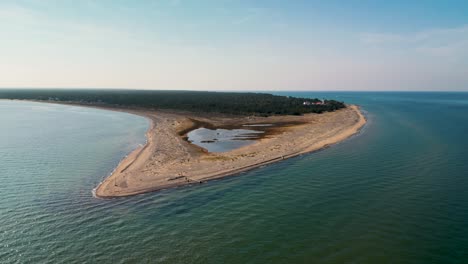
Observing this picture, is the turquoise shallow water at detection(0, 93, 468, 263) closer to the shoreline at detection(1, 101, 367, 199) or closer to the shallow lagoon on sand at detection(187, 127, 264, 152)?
the shoreline at detection(1, 101, 367, 199)

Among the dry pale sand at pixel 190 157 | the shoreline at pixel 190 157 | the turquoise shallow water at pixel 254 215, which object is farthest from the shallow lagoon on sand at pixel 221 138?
the turquoise shallow water at pixel 254 215

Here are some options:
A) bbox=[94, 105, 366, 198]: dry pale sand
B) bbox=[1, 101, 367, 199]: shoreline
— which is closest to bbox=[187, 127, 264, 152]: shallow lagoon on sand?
bbox=[1, 101, 367, 199]: shoreline

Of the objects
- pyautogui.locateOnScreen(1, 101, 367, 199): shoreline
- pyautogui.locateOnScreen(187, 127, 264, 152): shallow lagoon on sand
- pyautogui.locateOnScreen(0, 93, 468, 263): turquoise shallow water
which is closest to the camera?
pyautogui.locateOnScreen(0, 93, 468, 263): turquoise shallow water

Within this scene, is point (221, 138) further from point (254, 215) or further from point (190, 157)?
point (254, 215)

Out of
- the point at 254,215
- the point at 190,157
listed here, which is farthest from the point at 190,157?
the point at 254,215

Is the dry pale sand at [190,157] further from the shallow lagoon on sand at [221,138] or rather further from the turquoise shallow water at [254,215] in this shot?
the shallow lagoon on sand at [221,138]
